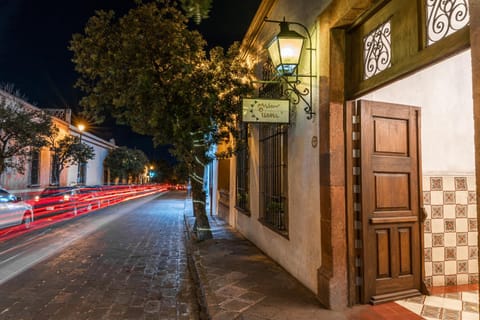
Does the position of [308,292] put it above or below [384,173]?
below

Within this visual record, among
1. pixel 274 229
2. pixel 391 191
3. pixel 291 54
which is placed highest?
pixel 291 54

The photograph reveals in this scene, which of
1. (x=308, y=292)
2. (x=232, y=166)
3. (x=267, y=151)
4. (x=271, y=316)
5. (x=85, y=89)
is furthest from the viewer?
(x=232, y=166)

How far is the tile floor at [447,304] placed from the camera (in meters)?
3.94

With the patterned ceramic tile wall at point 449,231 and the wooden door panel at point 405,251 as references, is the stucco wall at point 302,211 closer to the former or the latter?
the wooden door panel at point 405,251

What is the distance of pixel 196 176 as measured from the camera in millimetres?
9250

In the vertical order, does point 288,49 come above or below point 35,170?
above

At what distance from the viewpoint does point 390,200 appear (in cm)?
451

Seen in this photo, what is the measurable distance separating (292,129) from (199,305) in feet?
10.4

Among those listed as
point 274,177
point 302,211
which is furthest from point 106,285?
point 274,177

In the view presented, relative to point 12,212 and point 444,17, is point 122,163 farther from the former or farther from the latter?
point 444,17

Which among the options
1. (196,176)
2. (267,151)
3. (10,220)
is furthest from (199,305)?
(10,220)

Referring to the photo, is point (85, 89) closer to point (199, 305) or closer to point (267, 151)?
point (267, 151)

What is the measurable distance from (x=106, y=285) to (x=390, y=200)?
15.1 feet

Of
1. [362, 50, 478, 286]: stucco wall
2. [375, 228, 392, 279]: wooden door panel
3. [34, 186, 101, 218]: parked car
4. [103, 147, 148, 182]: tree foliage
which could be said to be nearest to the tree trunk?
[375, 228, 392, 279]: wooden door panel
